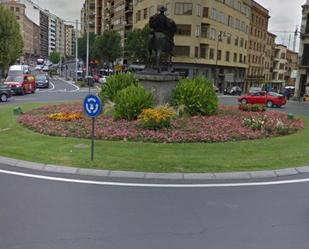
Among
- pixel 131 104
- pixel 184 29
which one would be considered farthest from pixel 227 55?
pixel 131 104

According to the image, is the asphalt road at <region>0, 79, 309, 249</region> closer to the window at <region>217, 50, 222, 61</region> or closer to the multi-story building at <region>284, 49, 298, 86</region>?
the window at <region>217, 50, 222, 61</region>

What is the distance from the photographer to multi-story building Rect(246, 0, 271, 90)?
281ft

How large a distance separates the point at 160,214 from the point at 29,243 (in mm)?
1968

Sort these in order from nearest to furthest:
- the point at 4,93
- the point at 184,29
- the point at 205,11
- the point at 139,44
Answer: the point at 4,93
the point at 139,44
the point at 184,29
the point at 205,11

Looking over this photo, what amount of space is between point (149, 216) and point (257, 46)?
3570 inches

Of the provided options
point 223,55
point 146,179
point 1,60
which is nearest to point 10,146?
point 146,179

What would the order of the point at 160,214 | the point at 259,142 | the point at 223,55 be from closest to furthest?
the point at 160,214, the point at 259,142, the point at 223,55

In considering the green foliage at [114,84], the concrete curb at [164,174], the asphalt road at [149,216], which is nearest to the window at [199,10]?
the green foliage at [114,84]

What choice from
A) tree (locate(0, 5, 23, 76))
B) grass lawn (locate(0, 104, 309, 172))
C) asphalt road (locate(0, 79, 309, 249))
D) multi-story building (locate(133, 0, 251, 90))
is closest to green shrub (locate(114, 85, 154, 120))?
grass lawn (locate(0, 104, 309, 172))

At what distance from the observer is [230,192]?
6941mm

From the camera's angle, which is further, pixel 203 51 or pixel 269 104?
pixel 203 51

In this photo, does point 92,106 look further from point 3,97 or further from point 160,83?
point 3,97

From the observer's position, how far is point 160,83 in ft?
53.9

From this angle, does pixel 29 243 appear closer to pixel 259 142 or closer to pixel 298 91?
pixel 259 142
